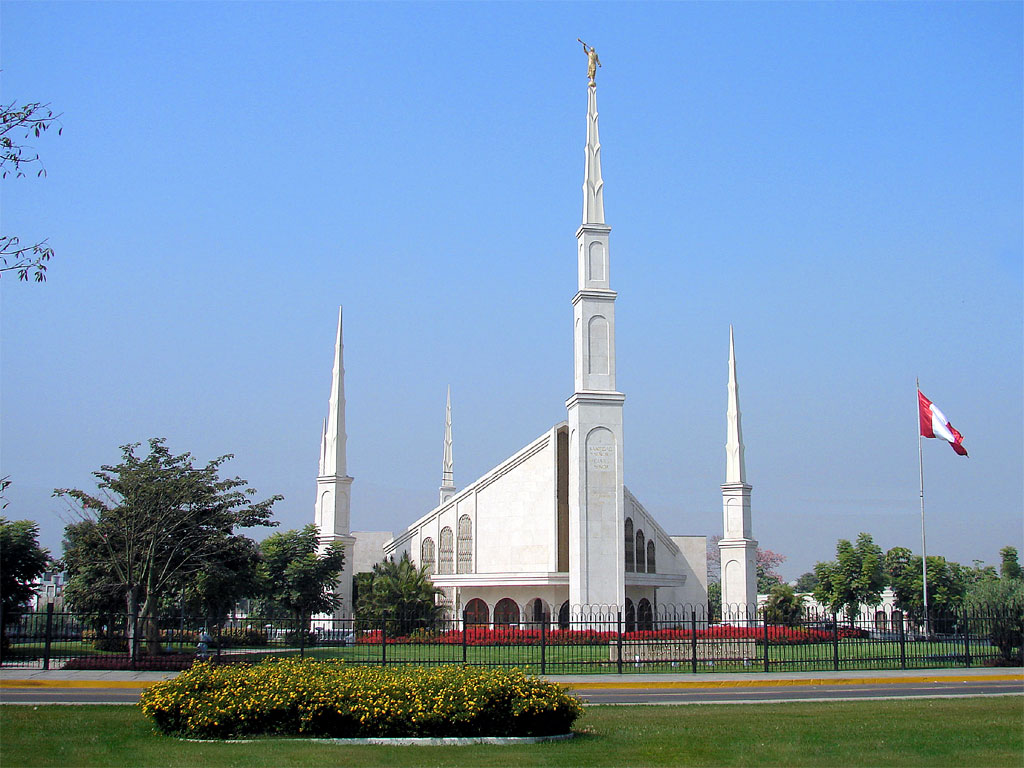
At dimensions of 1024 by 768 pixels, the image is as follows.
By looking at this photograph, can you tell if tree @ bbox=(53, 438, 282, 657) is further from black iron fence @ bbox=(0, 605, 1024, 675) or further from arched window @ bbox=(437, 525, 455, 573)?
arched window @ bbox=(437, 525, 455, 573)

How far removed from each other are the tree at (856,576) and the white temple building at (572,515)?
20.5 feet

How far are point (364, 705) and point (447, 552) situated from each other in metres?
43.3

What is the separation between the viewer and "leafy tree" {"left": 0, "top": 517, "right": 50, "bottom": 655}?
3497 centimetres

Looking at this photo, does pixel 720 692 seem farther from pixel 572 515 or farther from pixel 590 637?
pixel 572 515

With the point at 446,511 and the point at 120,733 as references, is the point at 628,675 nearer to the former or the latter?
the point at 120,733

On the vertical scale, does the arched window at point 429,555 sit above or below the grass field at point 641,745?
above

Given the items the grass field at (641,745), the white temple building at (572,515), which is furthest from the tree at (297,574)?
the grass field at (641,745)

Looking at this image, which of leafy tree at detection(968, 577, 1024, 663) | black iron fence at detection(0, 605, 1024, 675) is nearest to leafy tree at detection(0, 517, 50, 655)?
black iron fence at detection(0, 605, 1024, 675)

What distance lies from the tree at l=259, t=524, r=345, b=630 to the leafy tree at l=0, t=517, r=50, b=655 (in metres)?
9.89

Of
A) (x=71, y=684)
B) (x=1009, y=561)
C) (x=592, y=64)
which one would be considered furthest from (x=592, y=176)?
(x=1009, y=561)

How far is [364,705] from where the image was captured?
1399 cm

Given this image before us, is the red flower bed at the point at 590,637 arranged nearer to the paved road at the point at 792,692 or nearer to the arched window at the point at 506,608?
the paved road at the point at 792,692

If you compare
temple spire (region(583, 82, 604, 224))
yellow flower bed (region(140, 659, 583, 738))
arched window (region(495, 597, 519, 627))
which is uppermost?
temple spire (region(583, 82, 604, 224))

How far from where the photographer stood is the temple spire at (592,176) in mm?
44250
